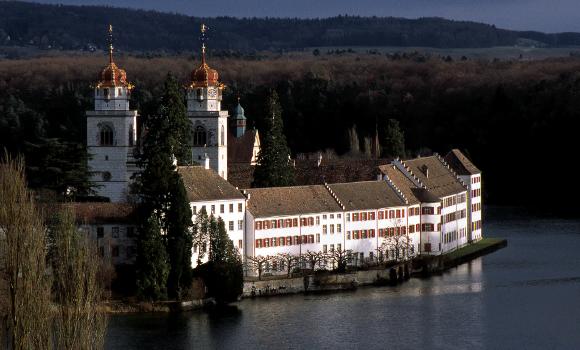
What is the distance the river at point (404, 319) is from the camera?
237 feet

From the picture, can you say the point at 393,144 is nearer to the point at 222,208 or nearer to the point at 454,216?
the point at 454,216

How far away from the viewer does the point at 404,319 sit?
7756 cm

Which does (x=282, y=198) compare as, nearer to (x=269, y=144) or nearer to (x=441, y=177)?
(x=269, y=144)

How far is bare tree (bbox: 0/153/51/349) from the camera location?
50.5 meters

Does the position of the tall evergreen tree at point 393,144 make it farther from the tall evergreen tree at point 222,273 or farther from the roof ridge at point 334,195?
the tall evergreen tree at point 222,273

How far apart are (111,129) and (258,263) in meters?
18.6

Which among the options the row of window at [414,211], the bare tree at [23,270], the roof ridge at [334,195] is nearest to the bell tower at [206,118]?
the roof ridge at [334,195]

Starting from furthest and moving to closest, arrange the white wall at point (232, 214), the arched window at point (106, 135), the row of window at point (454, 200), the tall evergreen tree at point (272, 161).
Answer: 1. the arched window at point (106, 135)
2. the row of window at point (454, 200)
3. the tall evergreen tree at point (272, 161)
4. the white wall at point (232, 214)

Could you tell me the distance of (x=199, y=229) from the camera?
83375 millimetres

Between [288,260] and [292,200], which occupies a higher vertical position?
[292,200]

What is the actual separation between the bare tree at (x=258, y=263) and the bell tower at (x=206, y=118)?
15.2 meters

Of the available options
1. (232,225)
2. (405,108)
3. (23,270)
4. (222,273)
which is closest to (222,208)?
(232,225)

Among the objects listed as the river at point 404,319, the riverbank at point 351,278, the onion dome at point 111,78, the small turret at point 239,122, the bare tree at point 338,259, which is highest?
the onion dome at point 111,78

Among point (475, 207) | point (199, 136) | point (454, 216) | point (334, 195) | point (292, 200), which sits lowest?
point (454, 216)
